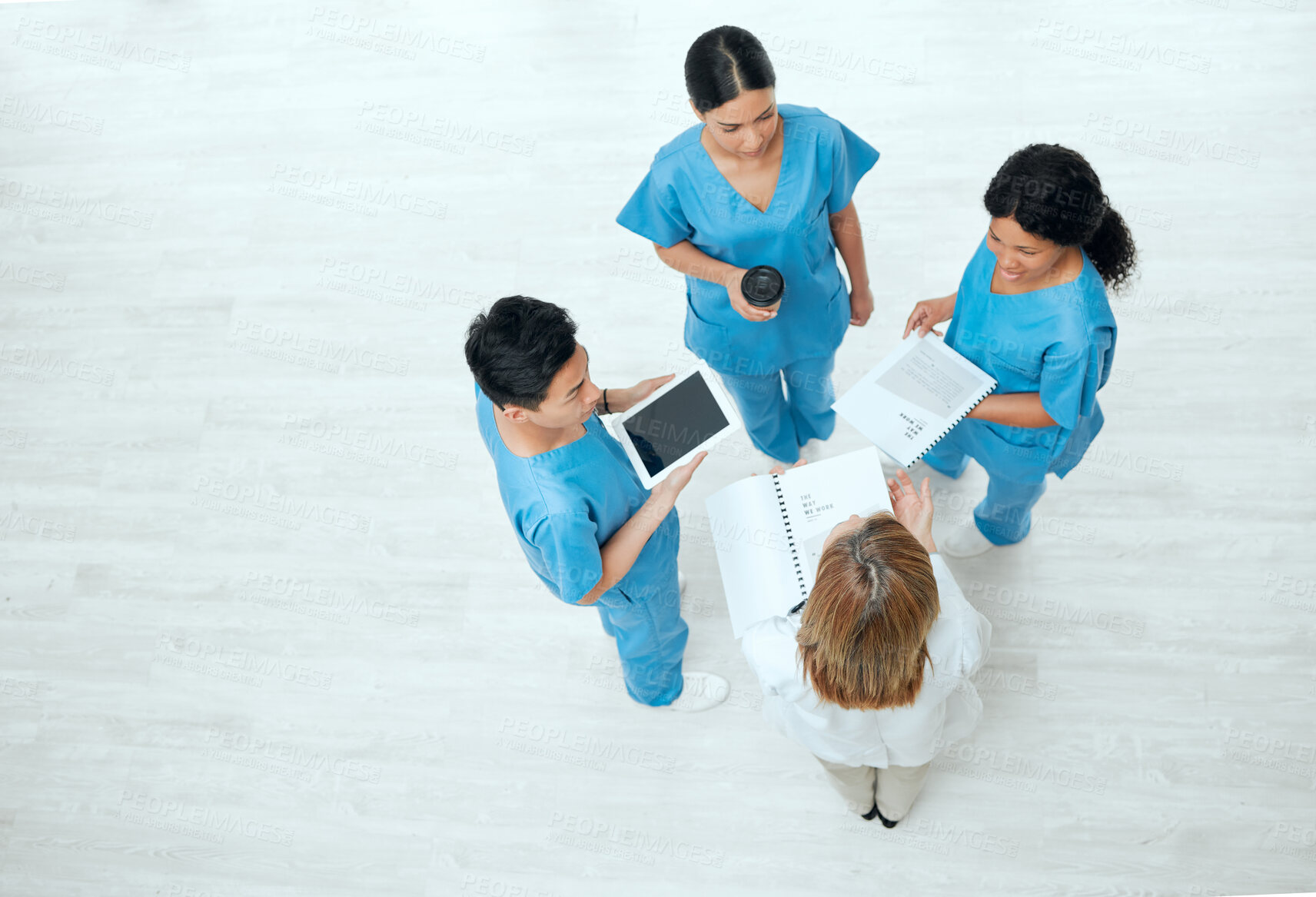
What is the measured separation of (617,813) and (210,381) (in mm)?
1926

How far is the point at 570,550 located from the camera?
61.1 inches

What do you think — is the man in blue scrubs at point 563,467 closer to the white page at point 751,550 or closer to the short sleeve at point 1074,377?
the white page at point 751,550

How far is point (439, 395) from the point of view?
2.84m

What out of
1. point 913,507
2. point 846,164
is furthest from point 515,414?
point 846,164

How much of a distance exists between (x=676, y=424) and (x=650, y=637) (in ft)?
1.92

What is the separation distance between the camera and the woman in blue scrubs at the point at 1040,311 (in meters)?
1.50

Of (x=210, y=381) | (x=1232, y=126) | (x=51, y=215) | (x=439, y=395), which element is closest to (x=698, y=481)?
(x=439, y=395)

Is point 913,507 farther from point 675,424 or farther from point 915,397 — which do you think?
point 675,424

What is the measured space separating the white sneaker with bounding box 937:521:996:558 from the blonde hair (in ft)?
3.70

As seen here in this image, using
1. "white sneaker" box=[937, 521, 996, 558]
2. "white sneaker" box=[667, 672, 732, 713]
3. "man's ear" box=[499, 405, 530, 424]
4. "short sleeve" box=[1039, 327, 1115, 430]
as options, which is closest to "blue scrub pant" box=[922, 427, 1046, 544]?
"white sneaker" box=[937, 521, 996, 558]

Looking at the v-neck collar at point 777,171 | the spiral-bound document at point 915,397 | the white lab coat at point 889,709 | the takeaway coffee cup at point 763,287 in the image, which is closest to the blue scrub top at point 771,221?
the v-neck collar at point 777,171

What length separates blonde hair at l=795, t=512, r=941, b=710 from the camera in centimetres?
125

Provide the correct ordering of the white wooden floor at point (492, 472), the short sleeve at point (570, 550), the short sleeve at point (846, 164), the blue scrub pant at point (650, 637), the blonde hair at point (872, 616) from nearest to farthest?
the blonde hair at point (872, 616)
the short sleeve at point (570, 550)
the short sleeve at point (846, 164)
the blue scrub pant at point (650, 637)
the white wooden floor at point (492, 472)

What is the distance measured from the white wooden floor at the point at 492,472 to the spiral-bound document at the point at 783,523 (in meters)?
0.68
